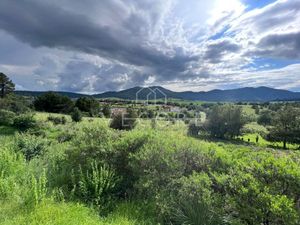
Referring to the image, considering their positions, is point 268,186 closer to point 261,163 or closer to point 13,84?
point 261,163

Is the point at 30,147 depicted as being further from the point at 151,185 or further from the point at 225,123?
the point at 225,123

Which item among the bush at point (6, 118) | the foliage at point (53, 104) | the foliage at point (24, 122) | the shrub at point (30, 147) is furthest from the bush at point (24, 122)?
the foliage at point (53, 104)

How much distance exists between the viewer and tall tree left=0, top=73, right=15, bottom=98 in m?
53.4

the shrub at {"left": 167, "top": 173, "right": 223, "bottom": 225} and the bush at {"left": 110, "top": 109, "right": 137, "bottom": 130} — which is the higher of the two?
the shrub at {"left": 167, "top": 173, "right": 223, "bottom": 225}

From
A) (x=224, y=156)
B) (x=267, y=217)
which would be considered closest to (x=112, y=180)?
(x=224, y=156)

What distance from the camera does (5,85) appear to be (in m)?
54.7

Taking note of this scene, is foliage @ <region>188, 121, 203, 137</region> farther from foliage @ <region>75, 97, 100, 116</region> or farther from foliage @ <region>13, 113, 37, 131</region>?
foliage @ <region>13, 113, 37, 131</region>

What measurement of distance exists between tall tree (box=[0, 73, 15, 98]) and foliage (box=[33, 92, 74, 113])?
6.04m

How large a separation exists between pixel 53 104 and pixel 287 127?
40092 millimetres

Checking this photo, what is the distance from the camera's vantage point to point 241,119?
4366cm

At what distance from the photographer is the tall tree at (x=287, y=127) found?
132 ft

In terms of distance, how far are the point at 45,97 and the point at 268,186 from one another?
5503 centimetres

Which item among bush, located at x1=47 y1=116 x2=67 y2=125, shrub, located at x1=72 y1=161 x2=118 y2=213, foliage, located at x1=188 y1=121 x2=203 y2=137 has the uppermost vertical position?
shrub, located at x1=72 y1=161 x2=118 y2=213

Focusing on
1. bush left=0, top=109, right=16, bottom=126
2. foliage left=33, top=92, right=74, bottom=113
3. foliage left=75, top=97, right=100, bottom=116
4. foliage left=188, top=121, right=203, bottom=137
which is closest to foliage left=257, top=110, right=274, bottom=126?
foliage left=188, top=121, right=203, bottom=137
